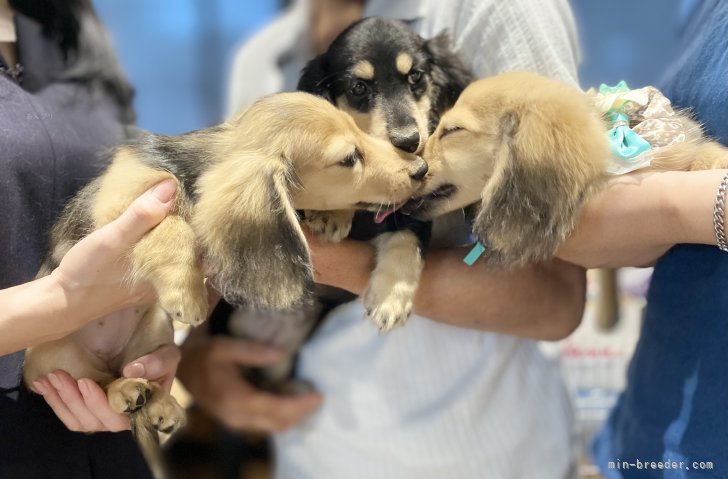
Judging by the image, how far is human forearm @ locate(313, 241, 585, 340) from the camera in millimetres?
941

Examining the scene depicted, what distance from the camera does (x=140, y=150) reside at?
0.94 m

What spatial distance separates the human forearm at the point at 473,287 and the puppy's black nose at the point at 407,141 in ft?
0.52

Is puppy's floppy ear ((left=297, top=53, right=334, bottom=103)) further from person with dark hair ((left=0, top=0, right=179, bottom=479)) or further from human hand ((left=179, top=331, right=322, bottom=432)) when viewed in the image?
human hand ((left=179, top=331, right=322, bottom=432))

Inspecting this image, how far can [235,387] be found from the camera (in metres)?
1.30

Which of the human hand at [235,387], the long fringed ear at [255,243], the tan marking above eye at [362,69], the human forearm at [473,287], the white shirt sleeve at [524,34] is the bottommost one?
the human hand at [235,387]

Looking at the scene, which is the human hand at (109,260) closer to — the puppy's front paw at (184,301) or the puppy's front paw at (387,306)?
the puppy's front paw at (184,301)

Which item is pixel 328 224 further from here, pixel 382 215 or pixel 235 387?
pixel 235 387

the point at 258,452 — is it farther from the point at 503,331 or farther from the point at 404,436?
the point at 503,331

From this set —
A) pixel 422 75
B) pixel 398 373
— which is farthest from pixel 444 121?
pixel 398 373

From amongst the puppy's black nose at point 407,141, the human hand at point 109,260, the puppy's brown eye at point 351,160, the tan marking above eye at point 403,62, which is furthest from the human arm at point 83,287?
the tan marking above eye at point 403,62

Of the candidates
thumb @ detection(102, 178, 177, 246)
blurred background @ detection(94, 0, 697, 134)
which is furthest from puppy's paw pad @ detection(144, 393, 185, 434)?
blurred background @ detection(94, 0, 697, 134)

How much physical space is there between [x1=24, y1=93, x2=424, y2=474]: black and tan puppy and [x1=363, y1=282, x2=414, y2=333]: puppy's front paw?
13cm

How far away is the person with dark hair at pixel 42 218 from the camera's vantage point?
35.2 inches

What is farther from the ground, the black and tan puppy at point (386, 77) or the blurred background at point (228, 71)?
the black and tan puppy at point (386, 77)
